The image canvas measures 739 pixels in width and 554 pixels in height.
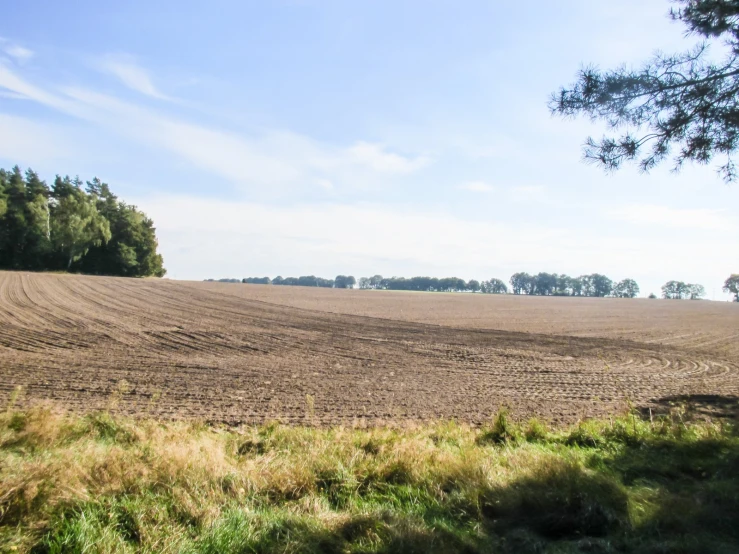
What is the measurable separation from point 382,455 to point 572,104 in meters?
5.17

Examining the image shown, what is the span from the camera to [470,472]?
4.62 meters

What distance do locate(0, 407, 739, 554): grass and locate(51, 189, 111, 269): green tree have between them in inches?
2708

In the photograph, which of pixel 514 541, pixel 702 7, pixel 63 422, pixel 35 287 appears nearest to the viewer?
pixel 514 541

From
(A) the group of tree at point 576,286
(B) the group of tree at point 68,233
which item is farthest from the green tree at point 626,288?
(B) the group of tree at point 68,233

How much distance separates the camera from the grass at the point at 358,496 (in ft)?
11.5

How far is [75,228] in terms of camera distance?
64.3 metres

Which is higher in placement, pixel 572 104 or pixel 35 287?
pixel 572 104

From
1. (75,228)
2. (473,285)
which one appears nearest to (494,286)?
(473,285)

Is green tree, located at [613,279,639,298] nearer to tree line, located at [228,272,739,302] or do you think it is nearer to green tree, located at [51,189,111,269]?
tree line, located at [228,272,739,302]

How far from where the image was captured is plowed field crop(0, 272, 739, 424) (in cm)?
956

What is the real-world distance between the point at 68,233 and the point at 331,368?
6432 cm

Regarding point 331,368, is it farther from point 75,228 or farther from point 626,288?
point 626,288

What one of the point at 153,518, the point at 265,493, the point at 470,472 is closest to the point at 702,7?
the point at 470,472

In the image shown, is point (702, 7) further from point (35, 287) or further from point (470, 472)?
point (35, 287)
